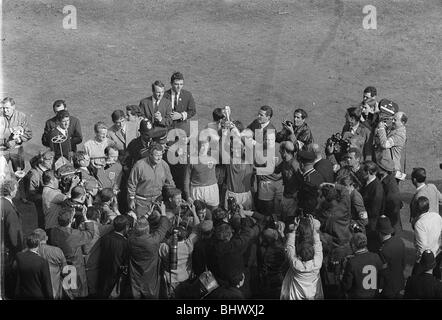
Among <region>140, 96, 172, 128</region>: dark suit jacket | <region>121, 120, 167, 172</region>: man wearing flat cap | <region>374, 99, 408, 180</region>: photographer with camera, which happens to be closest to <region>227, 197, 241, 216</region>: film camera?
<region>121, 120, 167, 172</region>: man wearing flat cap

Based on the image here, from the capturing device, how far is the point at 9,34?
2422 centimetres

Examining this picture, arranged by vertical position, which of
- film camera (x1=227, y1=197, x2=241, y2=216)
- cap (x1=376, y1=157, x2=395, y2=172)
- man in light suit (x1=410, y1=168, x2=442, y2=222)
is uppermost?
cap (x1=376, y1=157, x2=395, y2=172)

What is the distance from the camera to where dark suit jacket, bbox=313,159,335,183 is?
51.7 feet

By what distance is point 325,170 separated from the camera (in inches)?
622

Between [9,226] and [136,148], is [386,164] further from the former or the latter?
[9,226]

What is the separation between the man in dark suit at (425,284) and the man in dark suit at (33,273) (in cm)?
472

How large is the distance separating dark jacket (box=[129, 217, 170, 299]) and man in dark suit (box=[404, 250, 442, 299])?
3.36 meters

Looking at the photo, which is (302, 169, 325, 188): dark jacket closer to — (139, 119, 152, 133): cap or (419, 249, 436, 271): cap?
(419, 249, 436, 271): cap

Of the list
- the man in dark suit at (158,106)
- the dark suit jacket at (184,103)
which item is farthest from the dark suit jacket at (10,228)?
the dark suit jacket at (184,103)

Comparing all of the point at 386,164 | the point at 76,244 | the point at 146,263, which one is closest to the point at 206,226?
the point at 146,263
